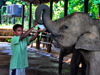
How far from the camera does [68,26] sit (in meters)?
2.55

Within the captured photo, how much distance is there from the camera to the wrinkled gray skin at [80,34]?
2438mm

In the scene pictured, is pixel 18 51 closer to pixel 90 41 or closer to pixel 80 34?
pixel 80 34

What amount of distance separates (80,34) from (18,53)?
4.80ft

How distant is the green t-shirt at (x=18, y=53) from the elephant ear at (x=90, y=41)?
1400mm

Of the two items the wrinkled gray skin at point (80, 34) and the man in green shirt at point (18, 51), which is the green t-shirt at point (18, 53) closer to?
the man in green shirt at point (18, 51)

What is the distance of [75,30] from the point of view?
252 centimetres

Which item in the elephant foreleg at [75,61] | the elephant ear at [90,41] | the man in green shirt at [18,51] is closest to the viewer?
the elephant ear at [90,41]

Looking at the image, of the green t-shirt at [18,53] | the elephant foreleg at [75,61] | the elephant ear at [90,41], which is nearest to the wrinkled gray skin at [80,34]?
the elephant ear at [90,41]

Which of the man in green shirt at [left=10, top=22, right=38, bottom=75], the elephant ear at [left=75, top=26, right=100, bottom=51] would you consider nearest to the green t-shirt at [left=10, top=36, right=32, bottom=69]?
the man in green shirt at [left=10, top=22, right=38, bottom=75]

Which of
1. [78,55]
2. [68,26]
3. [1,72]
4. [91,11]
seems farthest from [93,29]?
[91,11]

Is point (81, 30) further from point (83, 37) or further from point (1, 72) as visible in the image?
point (1, 72)

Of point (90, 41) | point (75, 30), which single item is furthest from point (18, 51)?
point (90, 41)

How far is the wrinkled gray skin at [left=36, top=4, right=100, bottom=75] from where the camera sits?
2438 mm

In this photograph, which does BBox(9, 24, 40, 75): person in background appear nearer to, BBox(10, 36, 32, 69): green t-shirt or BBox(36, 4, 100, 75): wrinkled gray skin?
BBox(10, 36, 32, 69): green t-shirt
